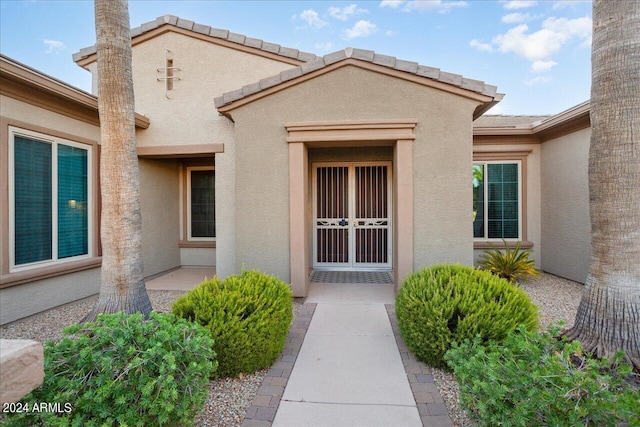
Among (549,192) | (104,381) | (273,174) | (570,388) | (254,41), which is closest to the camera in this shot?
(570,388)

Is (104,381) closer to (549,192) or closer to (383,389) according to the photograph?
(383,389)

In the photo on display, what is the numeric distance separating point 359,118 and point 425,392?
473 centimetres

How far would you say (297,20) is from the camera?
38.6ft

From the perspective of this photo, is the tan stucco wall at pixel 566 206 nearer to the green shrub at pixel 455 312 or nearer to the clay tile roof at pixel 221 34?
the green shrub at pixel 455 312

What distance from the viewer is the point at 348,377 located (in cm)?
362

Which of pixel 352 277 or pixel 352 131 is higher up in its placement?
pixel 352 131

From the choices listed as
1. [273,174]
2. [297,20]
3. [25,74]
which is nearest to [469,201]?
[273,174]

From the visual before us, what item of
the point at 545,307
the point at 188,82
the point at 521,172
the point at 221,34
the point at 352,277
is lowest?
the point at 545,307

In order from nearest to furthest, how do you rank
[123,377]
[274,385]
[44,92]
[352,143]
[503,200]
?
[123,377], [274,385], [44,92], [352,143], [503,200]

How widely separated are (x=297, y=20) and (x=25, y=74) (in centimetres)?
919

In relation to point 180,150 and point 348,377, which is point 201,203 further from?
point 348,377

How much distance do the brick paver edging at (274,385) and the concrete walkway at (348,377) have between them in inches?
2.8

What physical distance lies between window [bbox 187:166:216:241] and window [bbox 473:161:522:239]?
772cm

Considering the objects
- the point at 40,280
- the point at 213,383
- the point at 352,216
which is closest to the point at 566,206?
the point at 352,216
